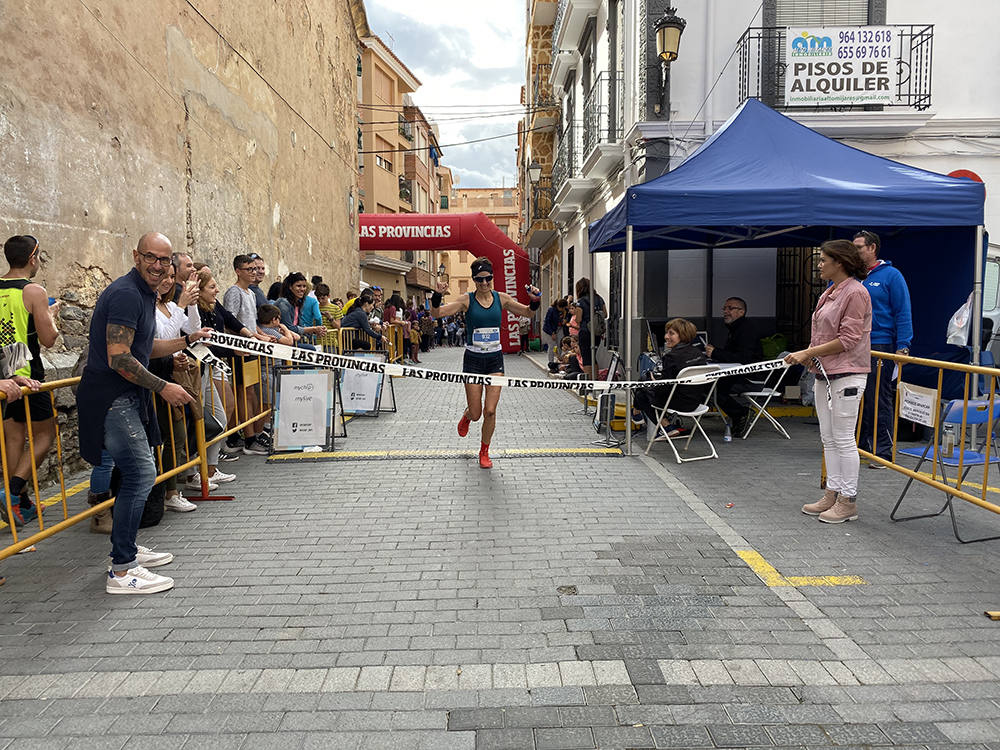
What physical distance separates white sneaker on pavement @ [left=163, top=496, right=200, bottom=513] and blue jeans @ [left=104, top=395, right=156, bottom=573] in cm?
152

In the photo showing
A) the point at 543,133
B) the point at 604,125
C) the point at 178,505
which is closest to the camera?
the point at 178,505

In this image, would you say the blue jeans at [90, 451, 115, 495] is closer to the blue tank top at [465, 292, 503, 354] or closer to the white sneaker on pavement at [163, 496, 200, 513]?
the white sneaker on pavement at [163, 496, 200, 513]

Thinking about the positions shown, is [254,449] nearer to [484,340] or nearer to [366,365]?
[366,365]

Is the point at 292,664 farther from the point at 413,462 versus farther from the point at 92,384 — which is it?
the point at 413,462

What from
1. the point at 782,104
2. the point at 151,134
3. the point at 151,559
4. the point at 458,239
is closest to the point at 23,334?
the point at 151,559

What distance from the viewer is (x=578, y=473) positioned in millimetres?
6508

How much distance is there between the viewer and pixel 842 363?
493 cm

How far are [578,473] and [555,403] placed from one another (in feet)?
15.9

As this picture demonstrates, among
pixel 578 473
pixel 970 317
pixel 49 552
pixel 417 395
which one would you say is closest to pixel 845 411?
pixel 578 473

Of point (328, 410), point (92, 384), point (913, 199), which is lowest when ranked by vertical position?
point (328, 410)

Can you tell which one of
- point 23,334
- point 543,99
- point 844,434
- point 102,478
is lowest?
point 102,478

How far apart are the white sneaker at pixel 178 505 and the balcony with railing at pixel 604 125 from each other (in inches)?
391

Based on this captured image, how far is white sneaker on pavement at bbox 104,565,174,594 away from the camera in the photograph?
3.85 meters

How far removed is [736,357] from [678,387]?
5.19ft
